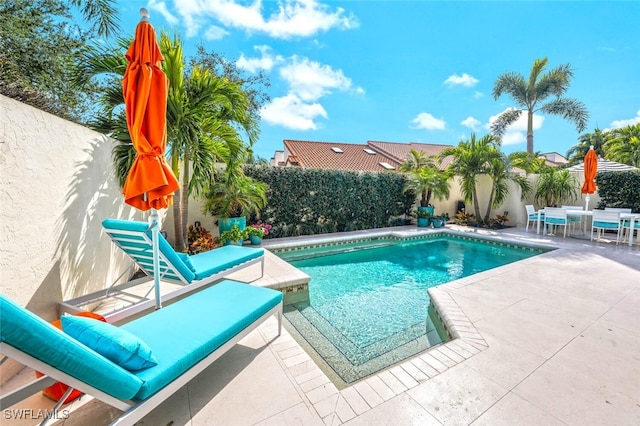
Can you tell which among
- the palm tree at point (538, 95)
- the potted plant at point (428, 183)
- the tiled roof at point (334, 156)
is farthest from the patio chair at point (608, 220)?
the tiled roof at point (334, 156)

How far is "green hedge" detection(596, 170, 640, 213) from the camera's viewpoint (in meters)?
10.5

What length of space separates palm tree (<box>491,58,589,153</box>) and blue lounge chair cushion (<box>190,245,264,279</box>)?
781 inches

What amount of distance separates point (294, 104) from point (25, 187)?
1848 centimetres

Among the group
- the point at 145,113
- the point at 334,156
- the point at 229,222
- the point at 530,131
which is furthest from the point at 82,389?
the point at 530,131

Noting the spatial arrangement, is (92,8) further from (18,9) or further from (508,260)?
(508,260)

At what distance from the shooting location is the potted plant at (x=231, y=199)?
8.27 meters

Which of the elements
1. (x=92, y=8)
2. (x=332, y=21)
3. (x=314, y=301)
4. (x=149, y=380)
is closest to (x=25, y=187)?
(x=149, y=380)

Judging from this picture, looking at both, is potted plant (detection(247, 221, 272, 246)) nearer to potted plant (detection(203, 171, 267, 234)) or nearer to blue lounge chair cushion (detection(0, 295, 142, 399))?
potted plant (detection(203, 171, 267, 234))

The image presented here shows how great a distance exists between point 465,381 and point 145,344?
283cm

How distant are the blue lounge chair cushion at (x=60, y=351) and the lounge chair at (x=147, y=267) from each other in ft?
5.87

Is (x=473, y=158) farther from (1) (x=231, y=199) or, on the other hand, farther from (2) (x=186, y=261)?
(2) (x=186, y=261)

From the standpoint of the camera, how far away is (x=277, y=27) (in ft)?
33.2

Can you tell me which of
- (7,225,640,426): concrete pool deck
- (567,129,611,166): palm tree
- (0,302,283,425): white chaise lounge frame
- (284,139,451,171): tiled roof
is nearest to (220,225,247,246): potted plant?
(7,225,640,426): concrete pool deck

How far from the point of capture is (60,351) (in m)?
1.41
